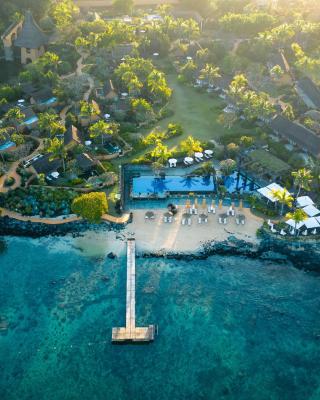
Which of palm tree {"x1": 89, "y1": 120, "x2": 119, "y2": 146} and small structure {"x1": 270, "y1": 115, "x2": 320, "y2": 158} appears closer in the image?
small structure {"x1": 270, "y1": 115, "x2": 320, "y2": 158}

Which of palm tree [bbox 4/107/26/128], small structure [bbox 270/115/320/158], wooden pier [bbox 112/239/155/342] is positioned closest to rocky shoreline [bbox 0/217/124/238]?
wooden pier [bbox 112/239/155/342]

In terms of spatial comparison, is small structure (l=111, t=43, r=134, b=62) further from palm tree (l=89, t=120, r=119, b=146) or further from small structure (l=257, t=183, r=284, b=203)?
small structure (l=257, t=183, r=284, b=203)

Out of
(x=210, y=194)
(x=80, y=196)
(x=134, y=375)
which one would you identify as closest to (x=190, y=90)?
(x=210, y=194)

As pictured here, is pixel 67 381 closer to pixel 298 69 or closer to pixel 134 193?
pixel 134 193

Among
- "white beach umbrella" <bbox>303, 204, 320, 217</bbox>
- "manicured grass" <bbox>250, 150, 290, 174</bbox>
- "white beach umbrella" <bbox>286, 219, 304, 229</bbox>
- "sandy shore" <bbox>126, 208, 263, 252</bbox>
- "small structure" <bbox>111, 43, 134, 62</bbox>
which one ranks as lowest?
"sandy shore" <bbox>126, 208, 263, 252</bbox>

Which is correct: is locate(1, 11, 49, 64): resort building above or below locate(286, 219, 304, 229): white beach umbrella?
above

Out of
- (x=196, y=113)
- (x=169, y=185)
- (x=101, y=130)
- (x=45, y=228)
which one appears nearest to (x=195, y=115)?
(x=196, y=113)

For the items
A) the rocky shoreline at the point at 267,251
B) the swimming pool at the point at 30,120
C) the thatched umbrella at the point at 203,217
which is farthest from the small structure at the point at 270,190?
the swimming pool at the point at 30,120
